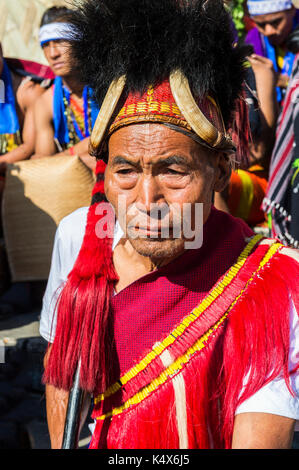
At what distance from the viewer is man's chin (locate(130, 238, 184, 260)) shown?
1509mm

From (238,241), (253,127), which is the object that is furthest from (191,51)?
(253,127)

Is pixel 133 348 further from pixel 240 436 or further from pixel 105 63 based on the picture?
pixel 105 63

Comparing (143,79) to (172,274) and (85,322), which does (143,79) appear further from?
(85,322)

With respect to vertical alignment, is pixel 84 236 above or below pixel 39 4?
below

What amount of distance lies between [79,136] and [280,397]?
11.2 ft

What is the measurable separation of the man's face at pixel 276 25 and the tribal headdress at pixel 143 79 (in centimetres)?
289

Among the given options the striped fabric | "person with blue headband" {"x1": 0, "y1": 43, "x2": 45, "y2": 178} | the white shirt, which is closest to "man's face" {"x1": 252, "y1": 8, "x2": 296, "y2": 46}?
the striped fabric

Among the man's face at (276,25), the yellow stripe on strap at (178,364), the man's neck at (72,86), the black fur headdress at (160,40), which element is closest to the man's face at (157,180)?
the black fur headdress at (160,40)

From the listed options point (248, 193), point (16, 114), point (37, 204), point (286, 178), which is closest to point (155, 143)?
point (286, 178)

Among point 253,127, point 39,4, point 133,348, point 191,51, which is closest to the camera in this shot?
point 191,51

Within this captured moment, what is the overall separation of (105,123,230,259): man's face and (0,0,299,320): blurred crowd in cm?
174

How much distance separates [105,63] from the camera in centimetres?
155

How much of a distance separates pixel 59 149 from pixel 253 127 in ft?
5.90

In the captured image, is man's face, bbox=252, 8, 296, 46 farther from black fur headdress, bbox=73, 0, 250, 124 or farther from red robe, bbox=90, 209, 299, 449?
red robe, bbox=90, 209, 299, 449
